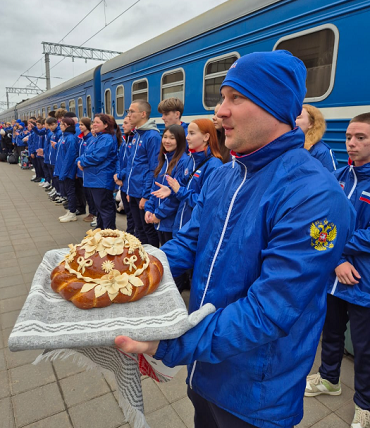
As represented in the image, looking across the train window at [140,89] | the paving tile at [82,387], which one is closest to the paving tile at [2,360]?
the paving tile at [82,387]

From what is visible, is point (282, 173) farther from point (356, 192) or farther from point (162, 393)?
point (162, 393)

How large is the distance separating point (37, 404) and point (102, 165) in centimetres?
426

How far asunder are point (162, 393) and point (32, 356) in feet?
4.23

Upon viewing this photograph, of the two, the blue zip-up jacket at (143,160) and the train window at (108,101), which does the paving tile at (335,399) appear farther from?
the train window at (108,101)

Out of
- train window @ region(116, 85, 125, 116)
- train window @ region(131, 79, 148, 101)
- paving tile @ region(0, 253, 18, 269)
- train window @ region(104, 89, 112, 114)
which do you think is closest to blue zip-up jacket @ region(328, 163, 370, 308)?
paving tile @ region(0, 253, 18, 269)

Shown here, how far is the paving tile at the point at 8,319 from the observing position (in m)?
3.43

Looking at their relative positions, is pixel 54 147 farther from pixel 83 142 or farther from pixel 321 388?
pixel 321 388

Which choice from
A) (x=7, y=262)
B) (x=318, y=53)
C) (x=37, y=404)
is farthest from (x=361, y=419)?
(x=7, y=262)

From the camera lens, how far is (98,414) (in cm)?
231

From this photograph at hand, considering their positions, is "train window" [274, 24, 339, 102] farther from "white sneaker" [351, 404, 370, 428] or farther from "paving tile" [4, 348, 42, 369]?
"paving tile" [4, 348, 42, 369]

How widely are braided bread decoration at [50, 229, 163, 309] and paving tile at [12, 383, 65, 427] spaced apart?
5.36 ft

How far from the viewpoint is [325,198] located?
3.24 ft

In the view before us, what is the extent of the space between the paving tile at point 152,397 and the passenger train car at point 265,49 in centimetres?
278

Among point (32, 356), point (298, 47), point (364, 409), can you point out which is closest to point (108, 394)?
point (32, 356)
